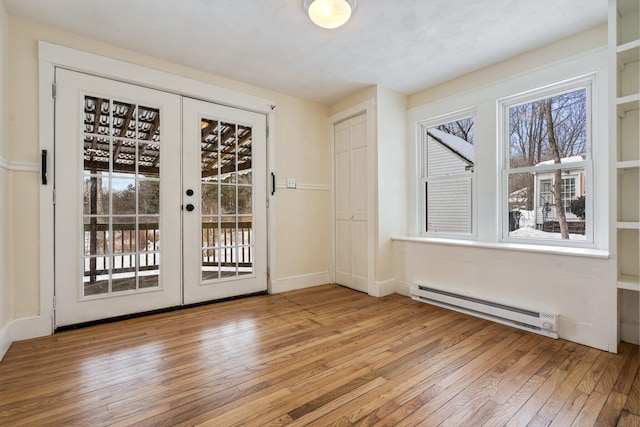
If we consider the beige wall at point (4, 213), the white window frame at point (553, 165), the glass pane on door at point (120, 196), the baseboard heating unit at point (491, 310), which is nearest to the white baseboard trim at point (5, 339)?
the beige wall at point (4, 213)

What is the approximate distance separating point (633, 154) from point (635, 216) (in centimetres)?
45

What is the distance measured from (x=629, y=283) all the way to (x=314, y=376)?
7.08ft

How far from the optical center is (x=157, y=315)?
9.58 feet

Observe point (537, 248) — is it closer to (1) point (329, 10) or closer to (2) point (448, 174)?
(2) point (448, 174)

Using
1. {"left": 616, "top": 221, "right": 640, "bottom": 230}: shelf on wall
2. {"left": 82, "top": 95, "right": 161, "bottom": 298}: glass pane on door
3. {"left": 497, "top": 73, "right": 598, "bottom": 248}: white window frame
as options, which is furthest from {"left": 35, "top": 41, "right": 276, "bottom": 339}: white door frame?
{"left": 616, "top": 221, "right": 640, "bottom": 230}: shelf on wall

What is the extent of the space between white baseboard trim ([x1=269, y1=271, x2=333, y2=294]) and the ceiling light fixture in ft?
9.03

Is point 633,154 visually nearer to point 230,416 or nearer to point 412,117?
point 412,117

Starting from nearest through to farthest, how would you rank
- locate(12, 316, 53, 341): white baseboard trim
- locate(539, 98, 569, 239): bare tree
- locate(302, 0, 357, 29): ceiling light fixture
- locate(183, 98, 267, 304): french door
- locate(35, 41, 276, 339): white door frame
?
1. locate(302, 0, 357, 29): ceiling light fixture
2. locate(12, 316, 53, 341): white baseboard trim
3. locate(35, 41, 276, 339): white door frame
4. locate(539, 98, 569, 239): bare tree
5. locate(183, 98, 267, 304): french door

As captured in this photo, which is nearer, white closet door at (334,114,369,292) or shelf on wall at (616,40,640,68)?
shelf on wall at (616,40,640,68)

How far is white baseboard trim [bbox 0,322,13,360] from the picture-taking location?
207cm

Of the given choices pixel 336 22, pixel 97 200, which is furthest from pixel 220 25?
pixel 97 200

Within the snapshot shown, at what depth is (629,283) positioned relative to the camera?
2.01 m

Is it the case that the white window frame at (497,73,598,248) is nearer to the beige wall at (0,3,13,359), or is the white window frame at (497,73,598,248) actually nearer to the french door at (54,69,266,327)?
the french door at (54,69,266,327)

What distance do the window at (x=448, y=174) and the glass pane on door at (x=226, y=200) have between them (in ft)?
7.08
